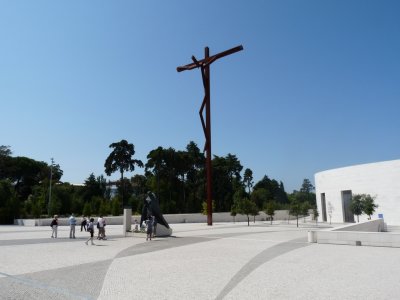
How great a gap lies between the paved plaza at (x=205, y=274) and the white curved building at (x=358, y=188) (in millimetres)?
28595

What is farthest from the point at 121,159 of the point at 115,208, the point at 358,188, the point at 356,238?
the point at 356,238

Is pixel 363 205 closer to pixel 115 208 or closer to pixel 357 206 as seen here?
pixel 357 206

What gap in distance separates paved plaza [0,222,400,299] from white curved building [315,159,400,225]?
93.8ft

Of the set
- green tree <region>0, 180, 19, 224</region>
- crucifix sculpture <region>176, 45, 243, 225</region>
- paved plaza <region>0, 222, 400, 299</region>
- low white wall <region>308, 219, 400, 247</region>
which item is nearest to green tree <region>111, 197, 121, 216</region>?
green tree <region>0, 180, 19, 224</region>

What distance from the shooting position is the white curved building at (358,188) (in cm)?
3838

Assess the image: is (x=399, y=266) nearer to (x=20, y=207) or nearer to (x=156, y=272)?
(x=156, y=272)

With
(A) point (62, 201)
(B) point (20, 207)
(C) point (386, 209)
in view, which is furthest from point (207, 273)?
(A) point (62, 201)

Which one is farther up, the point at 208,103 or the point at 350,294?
the point at 208,103

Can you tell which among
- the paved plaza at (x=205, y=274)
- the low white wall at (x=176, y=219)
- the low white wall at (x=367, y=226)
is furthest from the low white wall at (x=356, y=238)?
the low white wall at (x=176, y=219)

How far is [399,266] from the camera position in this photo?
10023mm

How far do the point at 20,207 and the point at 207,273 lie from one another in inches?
1626

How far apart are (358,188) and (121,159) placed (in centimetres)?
3906

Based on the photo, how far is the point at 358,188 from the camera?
4275 cm

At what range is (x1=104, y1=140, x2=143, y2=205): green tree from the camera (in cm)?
5984
